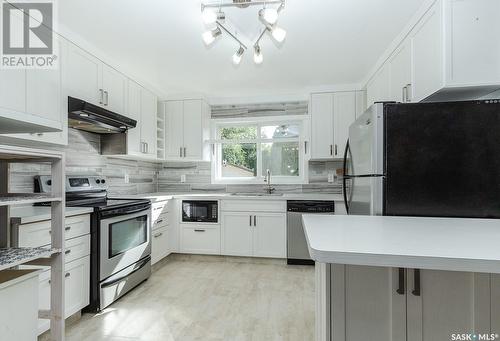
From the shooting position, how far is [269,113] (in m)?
3.87

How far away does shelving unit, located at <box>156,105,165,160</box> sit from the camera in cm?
360

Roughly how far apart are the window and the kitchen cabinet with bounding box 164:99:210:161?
411mm

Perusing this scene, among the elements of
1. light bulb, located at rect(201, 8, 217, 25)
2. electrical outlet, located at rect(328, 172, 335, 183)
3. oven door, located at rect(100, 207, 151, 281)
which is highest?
light bulb, located at rect(201, 8, 217, 25)

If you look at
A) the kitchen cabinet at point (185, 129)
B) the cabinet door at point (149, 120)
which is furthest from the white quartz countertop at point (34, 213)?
the kitchen cabinet at point (185, 129)

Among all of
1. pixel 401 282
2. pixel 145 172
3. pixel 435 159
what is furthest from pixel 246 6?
pixel 145 172

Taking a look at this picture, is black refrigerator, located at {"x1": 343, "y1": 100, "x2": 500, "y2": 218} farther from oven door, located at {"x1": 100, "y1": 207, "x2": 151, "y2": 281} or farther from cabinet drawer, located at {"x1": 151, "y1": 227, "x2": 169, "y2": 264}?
cabinet drawer, located at {"x1": 151, "y1": 227, "x2": 169, "y2": 264}

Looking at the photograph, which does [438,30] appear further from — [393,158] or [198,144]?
[198,144]

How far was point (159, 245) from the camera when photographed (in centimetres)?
305

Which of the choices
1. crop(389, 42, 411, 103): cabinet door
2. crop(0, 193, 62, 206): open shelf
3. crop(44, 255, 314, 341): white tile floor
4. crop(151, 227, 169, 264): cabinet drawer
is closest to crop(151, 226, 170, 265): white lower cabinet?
crop(151, 227, 169, 264): cabinet drawer

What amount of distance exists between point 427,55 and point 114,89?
111 inches

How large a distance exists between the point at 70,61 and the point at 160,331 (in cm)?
227

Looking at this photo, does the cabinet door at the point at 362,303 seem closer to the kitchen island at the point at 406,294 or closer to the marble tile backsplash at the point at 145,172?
the kitchen island at the point at 406,294

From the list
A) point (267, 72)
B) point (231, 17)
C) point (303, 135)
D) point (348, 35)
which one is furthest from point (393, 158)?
point (303, 135)

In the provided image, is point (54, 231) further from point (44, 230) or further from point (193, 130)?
point (193, 130)
